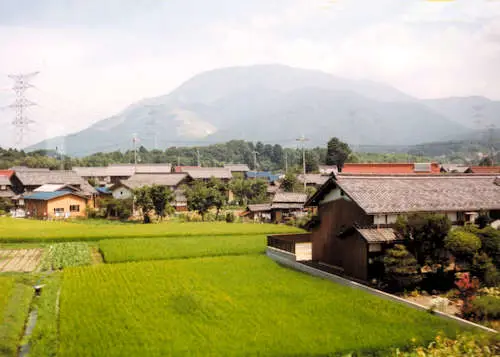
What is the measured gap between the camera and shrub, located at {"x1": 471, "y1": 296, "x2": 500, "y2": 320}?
41.6ft

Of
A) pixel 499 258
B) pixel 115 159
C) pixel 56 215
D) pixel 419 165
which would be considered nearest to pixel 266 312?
pixel 499 258

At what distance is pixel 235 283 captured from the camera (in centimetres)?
1730

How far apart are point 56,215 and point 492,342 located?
140 feet

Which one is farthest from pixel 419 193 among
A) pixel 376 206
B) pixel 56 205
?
pixel 56 205

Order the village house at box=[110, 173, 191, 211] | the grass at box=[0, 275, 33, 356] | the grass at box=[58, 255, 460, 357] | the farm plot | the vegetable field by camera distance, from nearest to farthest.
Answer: the grass at box=[58, 255, 460, 357] → the grass at box=[0, 275, 33, 356] → the farm plot → the vegetable field → the village house at box=[110, 173, 191, 211]

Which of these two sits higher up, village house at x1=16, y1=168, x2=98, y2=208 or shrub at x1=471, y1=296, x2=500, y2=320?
village house at x1=16, y1=168, x2=98, y2=208

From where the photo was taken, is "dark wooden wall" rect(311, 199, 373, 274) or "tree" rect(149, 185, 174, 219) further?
"tree" rect(149, 185, 174, 219)

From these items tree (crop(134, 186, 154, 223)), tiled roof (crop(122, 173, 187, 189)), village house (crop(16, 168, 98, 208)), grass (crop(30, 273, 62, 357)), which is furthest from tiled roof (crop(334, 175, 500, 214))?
village house (crop(16, 168, 98, 208))

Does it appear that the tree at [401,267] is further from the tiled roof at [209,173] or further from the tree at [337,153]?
the tree at [337,153]

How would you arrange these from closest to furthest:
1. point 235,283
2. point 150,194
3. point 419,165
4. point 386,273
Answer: point 386,273
point 235,283
point 419,165
point 150,194

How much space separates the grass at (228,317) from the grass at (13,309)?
122 cm

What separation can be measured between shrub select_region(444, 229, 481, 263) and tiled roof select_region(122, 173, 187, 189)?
41601mm

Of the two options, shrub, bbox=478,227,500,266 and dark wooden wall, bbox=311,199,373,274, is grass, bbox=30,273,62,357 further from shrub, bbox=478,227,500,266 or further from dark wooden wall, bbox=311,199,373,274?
shrub, bbox=478,227,500,266

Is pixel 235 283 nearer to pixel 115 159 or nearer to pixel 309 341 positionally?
pixel 309 341
